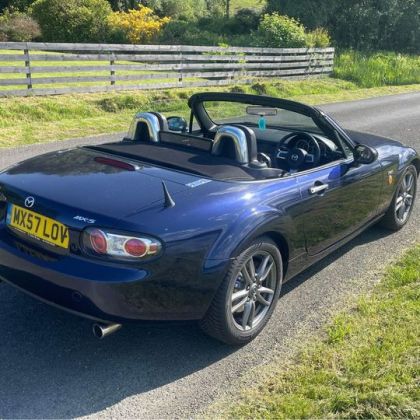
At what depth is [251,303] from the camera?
3248 mm

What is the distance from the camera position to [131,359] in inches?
121

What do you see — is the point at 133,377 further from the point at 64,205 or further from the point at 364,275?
the point at 364,275

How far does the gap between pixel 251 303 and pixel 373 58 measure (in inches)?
942

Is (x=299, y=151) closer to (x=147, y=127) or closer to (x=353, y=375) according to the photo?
(x=147, y=127)

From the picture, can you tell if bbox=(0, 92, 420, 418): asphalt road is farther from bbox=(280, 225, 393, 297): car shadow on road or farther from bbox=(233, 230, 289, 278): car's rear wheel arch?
bbox=(233, 230, 289, 278): car's rear wheel arch

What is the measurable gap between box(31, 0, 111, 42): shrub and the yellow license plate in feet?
89.9

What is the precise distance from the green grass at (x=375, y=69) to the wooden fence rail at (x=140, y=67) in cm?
89

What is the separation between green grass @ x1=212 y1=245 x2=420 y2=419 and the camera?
262cm

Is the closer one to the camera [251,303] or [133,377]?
[133,377]

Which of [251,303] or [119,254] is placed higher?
[119,254]

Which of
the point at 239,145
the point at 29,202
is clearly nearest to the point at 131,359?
the point at 29,202

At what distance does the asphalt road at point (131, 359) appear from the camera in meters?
2.67

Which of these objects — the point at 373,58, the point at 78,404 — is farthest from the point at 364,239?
the point at 373,58

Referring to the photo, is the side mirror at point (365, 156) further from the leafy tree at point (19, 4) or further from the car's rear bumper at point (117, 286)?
the leafy tree at point (19, 4)
